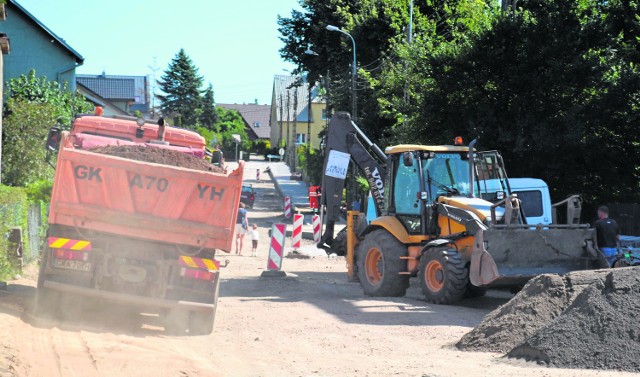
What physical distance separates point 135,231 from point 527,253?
6.82 meters

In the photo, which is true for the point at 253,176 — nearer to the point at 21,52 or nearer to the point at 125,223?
the point at 21,52

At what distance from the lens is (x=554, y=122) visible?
76.8 ft

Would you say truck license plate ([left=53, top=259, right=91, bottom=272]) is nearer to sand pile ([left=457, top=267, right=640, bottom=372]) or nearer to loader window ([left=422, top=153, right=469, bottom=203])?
sand pile ([left=457, top=267, right=640, bottom=372])

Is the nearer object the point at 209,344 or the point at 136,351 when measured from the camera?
the point at 136,351

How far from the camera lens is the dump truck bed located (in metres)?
11.5

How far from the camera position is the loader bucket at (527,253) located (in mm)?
14703

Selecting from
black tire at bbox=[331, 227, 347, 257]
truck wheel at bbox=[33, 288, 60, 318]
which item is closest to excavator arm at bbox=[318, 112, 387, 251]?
black tire at bbox=[331, 227, 347, 257]

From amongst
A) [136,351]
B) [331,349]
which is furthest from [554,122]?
[136,351]

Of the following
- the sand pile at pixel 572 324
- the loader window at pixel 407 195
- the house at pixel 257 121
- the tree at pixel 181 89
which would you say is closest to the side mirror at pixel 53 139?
the loader window at pixel 407 195

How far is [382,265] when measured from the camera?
56.7 feet

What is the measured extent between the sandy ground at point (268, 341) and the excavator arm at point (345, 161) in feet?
10.4

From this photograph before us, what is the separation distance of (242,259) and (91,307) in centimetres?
1546

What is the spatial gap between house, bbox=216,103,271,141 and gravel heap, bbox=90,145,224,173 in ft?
507

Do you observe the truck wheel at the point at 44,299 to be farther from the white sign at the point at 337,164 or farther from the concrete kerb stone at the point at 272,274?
the white sign at the point at 337,164
